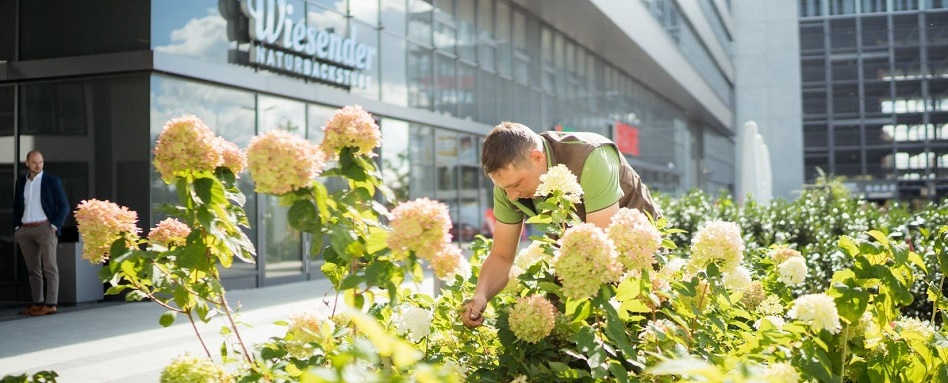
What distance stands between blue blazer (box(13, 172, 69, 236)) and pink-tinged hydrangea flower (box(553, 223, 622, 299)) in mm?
8910

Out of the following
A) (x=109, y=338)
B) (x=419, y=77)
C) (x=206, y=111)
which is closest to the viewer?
(x=109, y=338)

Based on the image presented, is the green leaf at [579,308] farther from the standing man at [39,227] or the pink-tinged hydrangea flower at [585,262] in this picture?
the standing man at [39,227]

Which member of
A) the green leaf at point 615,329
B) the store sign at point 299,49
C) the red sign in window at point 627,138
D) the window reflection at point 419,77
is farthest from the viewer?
the red sign in window at point 627,138

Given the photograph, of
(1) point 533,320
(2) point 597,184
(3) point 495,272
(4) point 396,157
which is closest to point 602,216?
(2) point 597,184

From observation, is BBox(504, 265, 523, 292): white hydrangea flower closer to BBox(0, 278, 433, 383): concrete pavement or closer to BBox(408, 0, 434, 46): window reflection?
BBox(0, 278, 433, 383): concrete pavement

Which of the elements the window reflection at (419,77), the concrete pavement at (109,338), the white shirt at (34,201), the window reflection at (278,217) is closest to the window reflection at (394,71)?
the window reflection at (419,77)

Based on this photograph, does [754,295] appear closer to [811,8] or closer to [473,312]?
[473,312]

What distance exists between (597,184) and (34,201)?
8317mm

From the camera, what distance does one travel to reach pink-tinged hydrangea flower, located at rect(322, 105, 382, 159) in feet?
6.96

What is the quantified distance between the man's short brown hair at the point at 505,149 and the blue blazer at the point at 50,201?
7.93 meters

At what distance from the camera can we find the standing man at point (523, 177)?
3.01m

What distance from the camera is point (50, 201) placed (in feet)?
31.7

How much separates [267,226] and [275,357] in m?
11.1

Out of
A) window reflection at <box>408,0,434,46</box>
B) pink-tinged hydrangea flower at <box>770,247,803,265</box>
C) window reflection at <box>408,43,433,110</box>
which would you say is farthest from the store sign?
pink-tinged hydrangea flower at <box>770,247,803,265</box>
